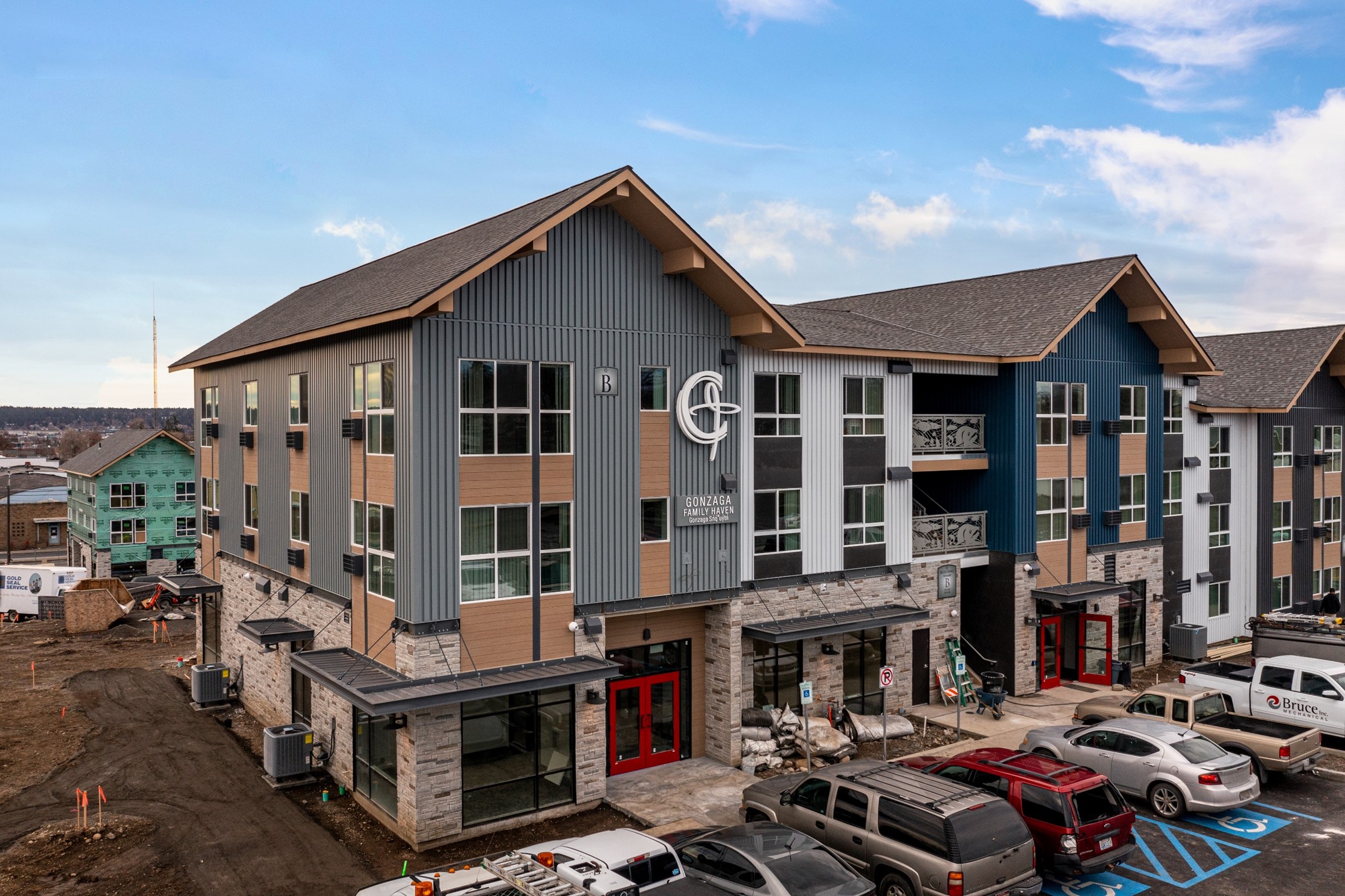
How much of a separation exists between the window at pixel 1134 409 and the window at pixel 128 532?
49.7 m

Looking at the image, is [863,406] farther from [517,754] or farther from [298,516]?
[298,516]

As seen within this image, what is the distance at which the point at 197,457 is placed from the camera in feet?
108

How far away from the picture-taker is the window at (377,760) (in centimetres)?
1820

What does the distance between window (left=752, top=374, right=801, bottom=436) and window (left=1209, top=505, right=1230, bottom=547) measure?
1998 centimetres

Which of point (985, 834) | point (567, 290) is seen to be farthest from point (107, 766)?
point (985, 834)

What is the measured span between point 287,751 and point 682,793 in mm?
8509

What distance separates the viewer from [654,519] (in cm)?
2047

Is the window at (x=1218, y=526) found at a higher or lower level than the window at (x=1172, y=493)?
lower

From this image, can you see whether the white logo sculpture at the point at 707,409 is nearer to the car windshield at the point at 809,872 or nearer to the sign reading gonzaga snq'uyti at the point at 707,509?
the sign reading gonzaga snq'uyti at the point at 707,509

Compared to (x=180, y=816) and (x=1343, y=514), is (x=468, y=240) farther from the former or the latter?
(x=1343, y=514)

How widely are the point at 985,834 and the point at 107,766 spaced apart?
19459mm

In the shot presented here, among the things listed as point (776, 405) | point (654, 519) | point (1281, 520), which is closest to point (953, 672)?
point (776, 405)

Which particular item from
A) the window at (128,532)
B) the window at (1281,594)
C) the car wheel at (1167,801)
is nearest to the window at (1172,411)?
the window at (1281,594)

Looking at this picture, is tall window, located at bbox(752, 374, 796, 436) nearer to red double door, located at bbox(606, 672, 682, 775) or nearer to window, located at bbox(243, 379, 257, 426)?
red double door, located at bbox(606, 672, 682, 775)
